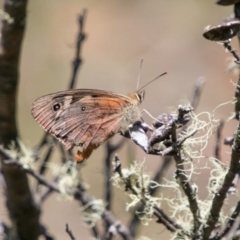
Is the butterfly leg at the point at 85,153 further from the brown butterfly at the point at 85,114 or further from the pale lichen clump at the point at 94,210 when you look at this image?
the pale lichen clump at the point at 94,210

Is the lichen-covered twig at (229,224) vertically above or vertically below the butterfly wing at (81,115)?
below

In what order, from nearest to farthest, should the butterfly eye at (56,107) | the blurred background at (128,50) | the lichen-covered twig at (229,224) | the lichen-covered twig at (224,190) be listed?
the lichen-covered twig at (224,190) < the lichen-covered twig at (229,224) < the butterfly eye at (56,107) < the blurred background at (128,50)

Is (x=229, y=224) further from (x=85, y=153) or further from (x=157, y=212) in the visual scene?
(x=85, y=153)

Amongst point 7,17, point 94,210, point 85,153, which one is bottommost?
point 94,210

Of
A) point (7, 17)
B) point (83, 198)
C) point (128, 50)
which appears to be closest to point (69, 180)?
point (83, 198)

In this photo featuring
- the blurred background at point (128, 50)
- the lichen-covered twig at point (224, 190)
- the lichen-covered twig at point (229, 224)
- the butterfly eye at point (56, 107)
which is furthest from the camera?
the blurred background at point (128, 50)

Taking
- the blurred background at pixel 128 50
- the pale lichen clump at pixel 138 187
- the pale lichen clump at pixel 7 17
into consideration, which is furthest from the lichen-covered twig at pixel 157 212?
the blurred background at pixel 128 50

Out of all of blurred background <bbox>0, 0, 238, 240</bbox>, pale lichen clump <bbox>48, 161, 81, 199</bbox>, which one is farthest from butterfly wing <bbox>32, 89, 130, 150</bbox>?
blurred background <bbox>0, 0, 238, 240</bbox>
